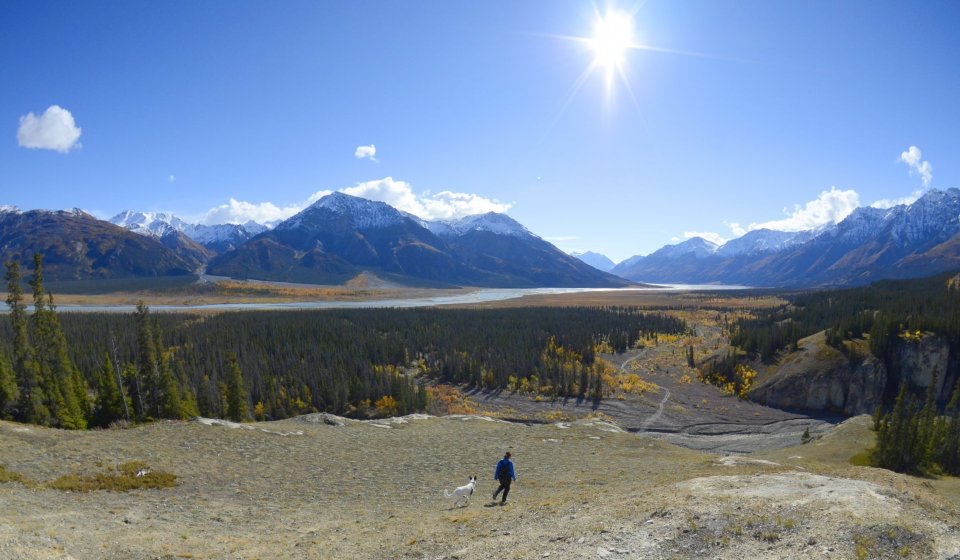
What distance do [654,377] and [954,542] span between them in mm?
80044

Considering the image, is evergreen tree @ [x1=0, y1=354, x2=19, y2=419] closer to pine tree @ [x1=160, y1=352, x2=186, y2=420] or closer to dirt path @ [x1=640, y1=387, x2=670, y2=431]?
pine tree @ [x1=160, y1=352, x2=186, y2=420]

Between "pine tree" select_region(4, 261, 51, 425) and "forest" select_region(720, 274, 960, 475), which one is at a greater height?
"pine tree" select_region(4, 261, 51, 425)

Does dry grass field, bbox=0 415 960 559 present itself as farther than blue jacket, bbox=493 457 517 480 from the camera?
No

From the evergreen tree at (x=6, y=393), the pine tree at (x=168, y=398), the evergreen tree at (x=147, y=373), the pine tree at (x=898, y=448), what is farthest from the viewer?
the evergreen tree at (x=147, y=373)

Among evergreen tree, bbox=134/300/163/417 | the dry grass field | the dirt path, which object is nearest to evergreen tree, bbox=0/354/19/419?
evergreen tree, bbox=134/300/163/417

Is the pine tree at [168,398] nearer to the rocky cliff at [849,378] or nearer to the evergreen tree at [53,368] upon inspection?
the evergreen tree at [53,368]

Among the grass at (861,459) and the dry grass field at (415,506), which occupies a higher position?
the dry grass field at (415,506)

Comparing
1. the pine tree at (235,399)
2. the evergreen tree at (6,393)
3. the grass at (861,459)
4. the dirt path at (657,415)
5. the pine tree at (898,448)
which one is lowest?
the dirt path at (657,415)

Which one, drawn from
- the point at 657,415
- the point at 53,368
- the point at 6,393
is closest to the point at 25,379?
the point at 6,393

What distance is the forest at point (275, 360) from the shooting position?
47.8m

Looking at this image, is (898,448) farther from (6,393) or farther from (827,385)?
(6,393)

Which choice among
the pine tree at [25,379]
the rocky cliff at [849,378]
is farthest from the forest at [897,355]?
the pine tree at [25,379]

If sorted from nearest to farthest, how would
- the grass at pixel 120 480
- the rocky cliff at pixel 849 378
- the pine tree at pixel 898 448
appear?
the grass at pixel 120 480
the pine tree at pixel 898 448
the rocky cliff at pixel 849 378

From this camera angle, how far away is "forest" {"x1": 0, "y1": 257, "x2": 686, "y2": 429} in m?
47.8
